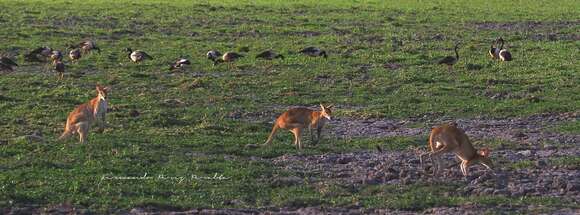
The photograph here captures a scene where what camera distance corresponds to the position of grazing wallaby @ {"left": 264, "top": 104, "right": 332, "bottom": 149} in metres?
15.0

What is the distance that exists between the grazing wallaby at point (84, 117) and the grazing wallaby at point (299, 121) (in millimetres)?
2462

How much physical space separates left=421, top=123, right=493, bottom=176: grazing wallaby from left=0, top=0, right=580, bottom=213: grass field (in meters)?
0.53

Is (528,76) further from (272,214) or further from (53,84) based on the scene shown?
(272,214)

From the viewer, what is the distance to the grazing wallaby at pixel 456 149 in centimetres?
1280

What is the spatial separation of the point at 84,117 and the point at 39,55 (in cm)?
1173

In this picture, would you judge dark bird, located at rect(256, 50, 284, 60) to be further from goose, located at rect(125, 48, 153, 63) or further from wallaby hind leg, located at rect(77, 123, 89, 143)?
wallaby hind leg, located at rect(77, 123, 89, 143)

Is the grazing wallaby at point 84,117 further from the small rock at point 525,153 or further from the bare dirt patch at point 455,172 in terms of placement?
the small rock at point 525,153

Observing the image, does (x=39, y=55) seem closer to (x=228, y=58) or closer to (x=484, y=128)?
(x=228, y=58)

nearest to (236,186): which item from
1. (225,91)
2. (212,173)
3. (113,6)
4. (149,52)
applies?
(212,173)

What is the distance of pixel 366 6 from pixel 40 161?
3505 cm

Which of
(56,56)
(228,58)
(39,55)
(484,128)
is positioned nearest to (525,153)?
(484,128)

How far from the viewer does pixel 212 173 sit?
1274cm

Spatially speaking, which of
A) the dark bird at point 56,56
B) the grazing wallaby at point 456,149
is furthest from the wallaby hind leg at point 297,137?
the dark bird at point 56,56

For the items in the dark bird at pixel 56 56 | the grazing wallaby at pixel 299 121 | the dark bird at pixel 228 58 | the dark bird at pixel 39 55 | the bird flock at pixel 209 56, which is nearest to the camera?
the grazing wallaby at pixel 299 121
